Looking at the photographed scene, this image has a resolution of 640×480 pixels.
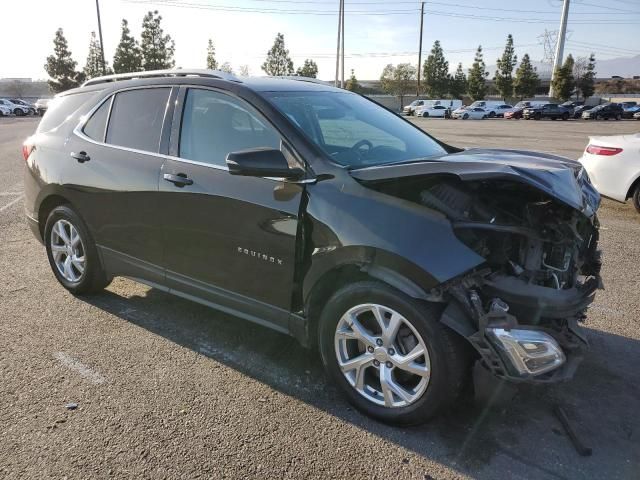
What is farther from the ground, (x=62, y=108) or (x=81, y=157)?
(x=62, y=108)

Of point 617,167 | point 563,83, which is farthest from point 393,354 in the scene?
point 563,83

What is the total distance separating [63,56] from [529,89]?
6100 centimetres

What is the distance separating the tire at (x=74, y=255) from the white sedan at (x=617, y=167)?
702 centimetres

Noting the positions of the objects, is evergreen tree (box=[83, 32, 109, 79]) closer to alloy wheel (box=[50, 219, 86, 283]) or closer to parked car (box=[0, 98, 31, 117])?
parked car (box=[0, 98, 31, 117])

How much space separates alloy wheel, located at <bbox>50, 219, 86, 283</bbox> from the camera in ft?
14.6

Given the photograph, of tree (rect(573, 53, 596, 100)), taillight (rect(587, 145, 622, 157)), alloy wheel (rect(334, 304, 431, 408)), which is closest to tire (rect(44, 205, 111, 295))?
alloy wheel (rect(334, 304, 431, 408))

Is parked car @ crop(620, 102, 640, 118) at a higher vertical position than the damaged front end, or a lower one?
lower

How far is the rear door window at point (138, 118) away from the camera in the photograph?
3.78 meters

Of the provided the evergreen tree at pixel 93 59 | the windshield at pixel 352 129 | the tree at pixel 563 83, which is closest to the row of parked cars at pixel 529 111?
the tree at pixel 563 83

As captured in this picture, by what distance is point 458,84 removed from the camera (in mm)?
76438

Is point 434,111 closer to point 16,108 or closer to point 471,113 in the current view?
point 471,113

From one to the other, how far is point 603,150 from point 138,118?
6.87m

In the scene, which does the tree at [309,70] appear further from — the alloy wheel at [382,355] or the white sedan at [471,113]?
the alloy wheel at [382,355]

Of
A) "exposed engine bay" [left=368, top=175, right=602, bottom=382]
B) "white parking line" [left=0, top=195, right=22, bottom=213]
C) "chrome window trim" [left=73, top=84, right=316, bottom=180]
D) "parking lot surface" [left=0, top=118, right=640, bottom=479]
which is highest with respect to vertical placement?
"chrome window trim" [left=73, top=84, right=316, bottom=180]
